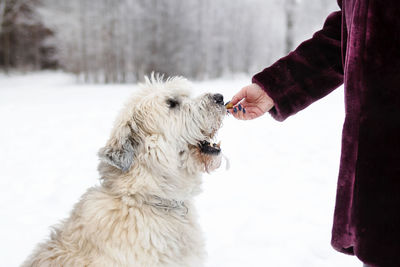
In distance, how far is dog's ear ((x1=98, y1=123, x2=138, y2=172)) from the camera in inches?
82.4

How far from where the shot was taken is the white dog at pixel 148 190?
2045mm

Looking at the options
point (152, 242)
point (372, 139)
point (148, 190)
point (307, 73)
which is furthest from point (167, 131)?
point (372, 139)

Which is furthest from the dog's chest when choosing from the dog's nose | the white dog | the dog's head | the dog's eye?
the dog's nose

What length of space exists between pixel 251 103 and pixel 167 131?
0.69 m

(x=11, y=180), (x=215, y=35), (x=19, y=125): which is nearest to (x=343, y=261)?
(x=11, y=180)

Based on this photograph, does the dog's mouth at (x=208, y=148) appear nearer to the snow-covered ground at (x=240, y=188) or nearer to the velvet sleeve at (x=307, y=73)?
the velvet sleeve at (x=307, y=73)

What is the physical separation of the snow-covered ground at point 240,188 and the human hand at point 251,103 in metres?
1.77

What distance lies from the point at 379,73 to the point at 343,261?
2.77m

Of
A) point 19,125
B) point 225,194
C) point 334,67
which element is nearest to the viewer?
point 334,67

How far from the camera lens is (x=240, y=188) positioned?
5.12 meters

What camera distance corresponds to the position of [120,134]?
7.29ft

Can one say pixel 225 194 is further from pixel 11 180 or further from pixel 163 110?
pixel 11 180

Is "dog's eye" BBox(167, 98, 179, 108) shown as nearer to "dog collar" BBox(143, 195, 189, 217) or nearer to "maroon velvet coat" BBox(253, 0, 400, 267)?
"dog collar" BBox(143, 195, 189, 217)

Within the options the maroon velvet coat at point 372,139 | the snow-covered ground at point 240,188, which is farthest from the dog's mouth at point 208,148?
the snow-covered ground at point 240,188
